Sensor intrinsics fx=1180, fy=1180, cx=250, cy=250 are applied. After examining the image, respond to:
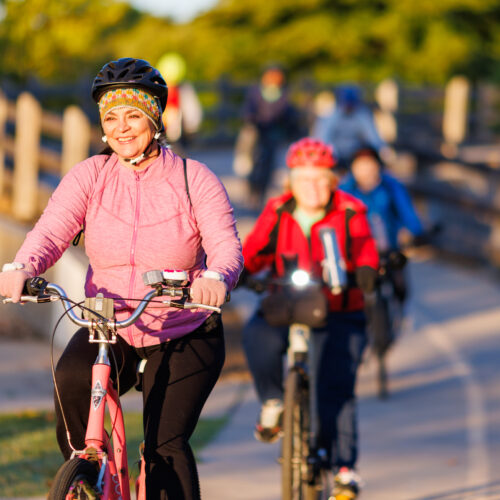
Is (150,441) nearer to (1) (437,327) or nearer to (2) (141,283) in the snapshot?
(2) (141,283)

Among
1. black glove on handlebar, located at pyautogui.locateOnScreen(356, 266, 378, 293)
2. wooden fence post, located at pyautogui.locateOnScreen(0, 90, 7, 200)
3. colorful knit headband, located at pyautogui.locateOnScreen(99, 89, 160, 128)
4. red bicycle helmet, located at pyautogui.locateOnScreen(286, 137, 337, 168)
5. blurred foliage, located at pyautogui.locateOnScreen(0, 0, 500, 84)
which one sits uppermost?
blurred foliage, located at pyautogui.locateOnScreen(0, 0, 500, 84)

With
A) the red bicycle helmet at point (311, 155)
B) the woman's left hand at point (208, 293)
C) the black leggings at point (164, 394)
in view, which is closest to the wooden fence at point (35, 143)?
the red bicycle helmet at point (311, 155)

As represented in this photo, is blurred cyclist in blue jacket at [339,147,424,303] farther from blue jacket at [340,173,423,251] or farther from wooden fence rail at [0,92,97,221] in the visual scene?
wooden fence rail at [0,92,97,221]

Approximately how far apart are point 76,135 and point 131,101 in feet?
29.9

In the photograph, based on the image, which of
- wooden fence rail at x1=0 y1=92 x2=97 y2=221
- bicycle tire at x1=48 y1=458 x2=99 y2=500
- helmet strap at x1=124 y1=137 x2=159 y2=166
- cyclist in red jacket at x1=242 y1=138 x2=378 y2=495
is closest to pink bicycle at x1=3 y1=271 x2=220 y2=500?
bicycle tire at x1=48 y1=458 x2=99 y2=500

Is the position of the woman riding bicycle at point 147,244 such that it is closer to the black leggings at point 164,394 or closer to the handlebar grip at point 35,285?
the black leggings at point 164,394

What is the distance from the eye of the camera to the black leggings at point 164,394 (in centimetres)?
401

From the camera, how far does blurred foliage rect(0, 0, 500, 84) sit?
124ft

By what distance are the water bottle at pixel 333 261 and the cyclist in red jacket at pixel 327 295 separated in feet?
0.40

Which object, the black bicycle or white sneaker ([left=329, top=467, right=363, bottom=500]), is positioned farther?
white sneaker ([left=329, top=467, right=363, bottom=500])

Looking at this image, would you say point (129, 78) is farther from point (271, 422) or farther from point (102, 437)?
point (271, 422)

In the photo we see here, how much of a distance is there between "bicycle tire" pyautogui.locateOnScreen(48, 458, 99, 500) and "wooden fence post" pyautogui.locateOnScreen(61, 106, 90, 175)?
9.47 meters

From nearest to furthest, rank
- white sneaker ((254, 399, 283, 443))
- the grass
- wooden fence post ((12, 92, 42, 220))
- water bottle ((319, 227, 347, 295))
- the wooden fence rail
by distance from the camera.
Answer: water bottle ((319, 227, 347, 295)), white sneaker ((254, 399, 283, 443)), the grass, the wooden fence rail, wooden fence post ((12, 92, 42, 220))

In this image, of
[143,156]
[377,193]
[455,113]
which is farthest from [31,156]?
[455,113]
